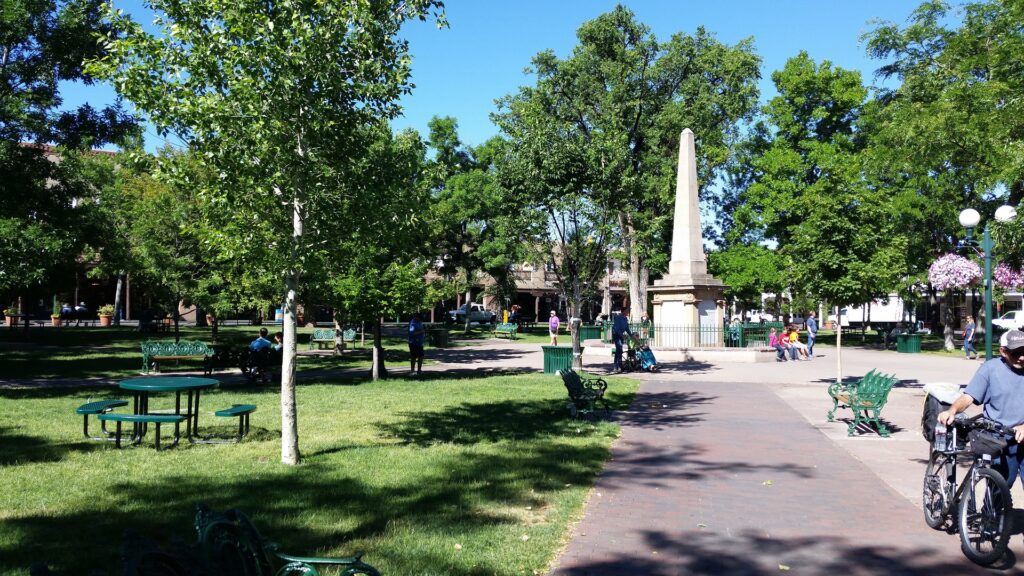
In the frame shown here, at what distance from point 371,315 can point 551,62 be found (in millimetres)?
25820

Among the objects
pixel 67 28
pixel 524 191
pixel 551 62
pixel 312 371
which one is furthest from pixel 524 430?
pixel 551 62

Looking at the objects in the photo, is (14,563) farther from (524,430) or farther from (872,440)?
(872,440)

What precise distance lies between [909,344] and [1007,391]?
28972 millimetres

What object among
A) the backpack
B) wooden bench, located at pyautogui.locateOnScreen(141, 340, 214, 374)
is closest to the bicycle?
the backpack

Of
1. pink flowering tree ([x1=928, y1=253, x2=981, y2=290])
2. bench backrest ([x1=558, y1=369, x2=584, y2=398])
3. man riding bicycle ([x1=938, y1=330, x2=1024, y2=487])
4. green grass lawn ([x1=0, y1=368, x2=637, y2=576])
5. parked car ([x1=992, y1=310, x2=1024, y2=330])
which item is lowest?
green grass lawn ([x1=0, y1=368, x2=637, y2=576])

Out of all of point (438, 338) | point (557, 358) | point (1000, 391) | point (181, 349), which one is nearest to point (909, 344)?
point (557, 358)

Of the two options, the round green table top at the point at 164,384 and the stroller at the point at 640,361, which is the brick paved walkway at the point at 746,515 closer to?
the round green table top at the point at 164,384

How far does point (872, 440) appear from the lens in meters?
9.84

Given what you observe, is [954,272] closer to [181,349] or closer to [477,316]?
[181,349]

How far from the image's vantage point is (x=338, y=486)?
272 inches

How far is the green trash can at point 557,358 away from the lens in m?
18.7

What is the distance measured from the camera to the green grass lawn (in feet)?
16.8

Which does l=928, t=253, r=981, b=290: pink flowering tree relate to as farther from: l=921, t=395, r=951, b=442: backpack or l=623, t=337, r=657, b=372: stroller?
l=921, t=395, r=951, b=442: backpack

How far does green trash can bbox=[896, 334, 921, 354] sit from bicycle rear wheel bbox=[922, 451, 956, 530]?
28.1 metres
